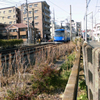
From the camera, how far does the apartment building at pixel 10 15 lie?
57156mm

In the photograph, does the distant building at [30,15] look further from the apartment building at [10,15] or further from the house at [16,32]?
the house at [16,32]

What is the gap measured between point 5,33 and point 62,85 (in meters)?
45.9

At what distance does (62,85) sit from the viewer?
4305 millimetres

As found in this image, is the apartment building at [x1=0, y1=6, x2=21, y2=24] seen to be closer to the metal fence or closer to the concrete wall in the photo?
the metal fence

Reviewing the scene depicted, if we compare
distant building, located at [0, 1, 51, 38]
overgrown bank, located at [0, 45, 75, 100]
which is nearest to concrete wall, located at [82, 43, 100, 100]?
overgrown bank, located at [0, 45, 75, 100]

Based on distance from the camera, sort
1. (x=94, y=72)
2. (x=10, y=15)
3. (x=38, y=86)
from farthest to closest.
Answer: (x=10, y=15)
(x=38, y=86)
(x=94, y=72)

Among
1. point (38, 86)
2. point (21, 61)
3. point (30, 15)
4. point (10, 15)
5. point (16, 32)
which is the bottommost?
point (38, 86)

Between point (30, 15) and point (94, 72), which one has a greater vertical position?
point (30, 15)

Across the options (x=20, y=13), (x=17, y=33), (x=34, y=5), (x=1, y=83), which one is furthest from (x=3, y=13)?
(x=1, y=83)

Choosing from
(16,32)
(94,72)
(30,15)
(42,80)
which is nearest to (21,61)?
(42,80)

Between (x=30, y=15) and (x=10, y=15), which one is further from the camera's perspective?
(x=10, y=15)

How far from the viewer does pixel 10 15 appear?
58.3m

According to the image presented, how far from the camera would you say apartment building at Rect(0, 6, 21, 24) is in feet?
188

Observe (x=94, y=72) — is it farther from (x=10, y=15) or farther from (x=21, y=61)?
(x=10, y=15)
